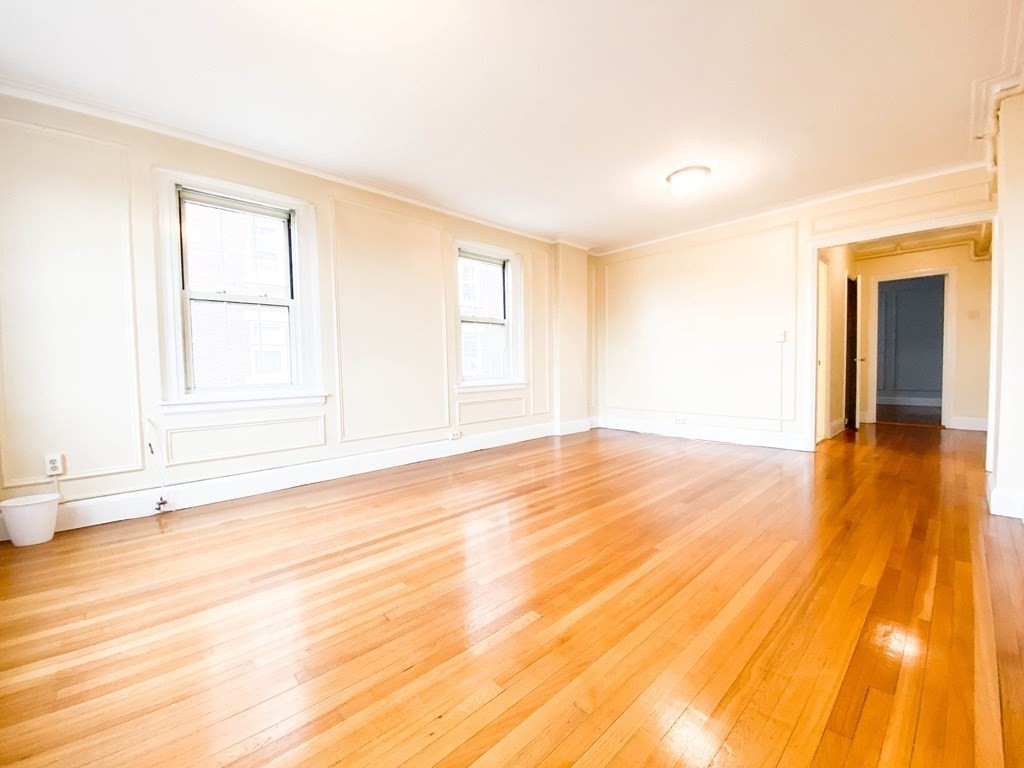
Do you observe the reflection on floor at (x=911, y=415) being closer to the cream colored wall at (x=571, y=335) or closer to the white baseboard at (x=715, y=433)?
the white baseboard at (x=715, y=433)

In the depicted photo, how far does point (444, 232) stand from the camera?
179 inches

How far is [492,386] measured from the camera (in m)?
5.07

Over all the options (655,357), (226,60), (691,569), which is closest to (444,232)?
(226,60)

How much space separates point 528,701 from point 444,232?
14.1 feet

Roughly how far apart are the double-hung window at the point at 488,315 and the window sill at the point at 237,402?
1.77 metres

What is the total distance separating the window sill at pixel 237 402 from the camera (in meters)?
2.96

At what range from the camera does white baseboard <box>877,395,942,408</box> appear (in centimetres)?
857

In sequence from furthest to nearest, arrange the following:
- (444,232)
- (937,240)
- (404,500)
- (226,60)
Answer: (937,240), (444,232), (404,500), (226,60)

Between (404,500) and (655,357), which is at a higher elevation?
(655,357)

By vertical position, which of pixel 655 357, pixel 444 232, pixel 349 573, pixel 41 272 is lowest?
pixel 349 573

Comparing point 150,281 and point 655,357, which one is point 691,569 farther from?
point 655,357

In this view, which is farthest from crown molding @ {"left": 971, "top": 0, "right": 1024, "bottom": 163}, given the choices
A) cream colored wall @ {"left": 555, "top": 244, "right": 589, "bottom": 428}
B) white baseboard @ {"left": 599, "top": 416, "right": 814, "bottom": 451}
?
cream colored wall @ {"left": 555, "top": 244, "right": 589, "bottom": 428}

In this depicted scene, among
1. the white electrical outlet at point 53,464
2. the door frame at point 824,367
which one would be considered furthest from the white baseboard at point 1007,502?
the white electrical outlet at point 53,464

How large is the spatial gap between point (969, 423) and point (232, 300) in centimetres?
901
